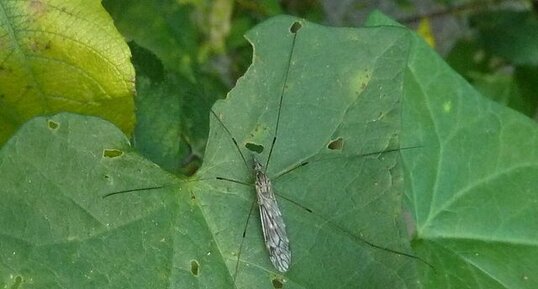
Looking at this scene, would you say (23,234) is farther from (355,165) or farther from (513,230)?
(513,230)

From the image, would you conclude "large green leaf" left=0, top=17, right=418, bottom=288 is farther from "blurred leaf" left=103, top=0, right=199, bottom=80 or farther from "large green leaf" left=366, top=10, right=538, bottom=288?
"blurred leaf" left=103, top=0, right=199, bottom=80

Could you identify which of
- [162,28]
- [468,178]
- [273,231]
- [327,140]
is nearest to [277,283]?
[273,231]

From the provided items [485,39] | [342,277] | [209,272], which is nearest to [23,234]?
[209,272]

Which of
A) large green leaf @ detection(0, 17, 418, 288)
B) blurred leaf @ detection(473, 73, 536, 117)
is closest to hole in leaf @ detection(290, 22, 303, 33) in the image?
large green leaf @ detection(0, 17, 418, 288)

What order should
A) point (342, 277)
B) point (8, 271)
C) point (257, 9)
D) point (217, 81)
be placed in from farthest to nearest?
point (257, 9) → point (217, 81) → point (342, 277) → point (8, 271)

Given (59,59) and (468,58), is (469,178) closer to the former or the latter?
(59,59)

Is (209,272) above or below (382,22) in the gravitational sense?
below
